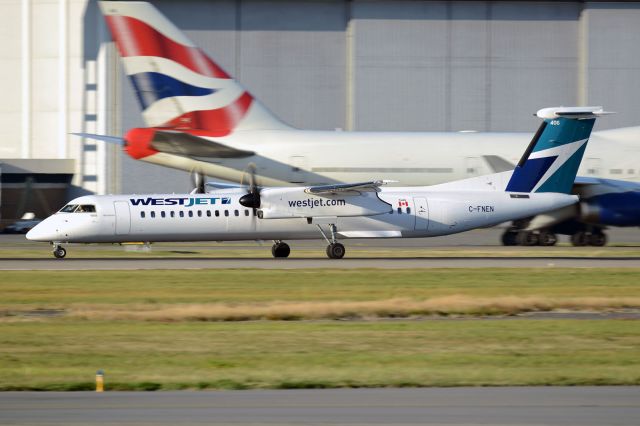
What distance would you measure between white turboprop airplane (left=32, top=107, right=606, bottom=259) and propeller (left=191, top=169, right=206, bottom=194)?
183 centimetres

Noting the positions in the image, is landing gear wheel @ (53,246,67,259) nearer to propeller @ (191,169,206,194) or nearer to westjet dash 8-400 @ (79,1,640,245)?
propeller @ (191,169,206,194)

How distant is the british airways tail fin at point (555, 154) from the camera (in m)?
31.5

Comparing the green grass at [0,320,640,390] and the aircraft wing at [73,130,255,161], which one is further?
the aircraft wing at [73,130,255,161]

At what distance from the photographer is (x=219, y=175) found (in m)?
37.5

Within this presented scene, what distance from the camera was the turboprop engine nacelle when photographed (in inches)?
1195

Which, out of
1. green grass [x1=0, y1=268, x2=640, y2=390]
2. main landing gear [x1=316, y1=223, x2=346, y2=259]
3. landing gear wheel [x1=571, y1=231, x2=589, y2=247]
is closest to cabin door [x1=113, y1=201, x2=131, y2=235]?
main landing gear [x1=316, y1=223, x2=346, y2=259]

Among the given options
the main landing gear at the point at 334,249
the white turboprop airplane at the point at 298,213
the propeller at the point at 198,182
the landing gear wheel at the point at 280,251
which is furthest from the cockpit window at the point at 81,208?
the main landing gear at the point at 334,249

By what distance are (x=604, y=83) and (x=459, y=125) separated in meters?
8.51

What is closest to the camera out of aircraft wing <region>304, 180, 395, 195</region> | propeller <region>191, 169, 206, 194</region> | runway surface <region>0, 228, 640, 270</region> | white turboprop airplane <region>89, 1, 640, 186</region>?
runway surface <region>0, 228, 640, 270</region>

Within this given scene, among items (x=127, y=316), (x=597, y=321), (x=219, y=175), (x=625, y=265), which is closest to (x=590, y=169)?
(x=625, y=265)

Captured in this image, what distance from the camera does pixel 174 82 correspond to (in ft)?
125

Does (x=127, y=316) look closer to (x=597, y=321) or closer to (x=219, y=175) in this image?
(x=597, y=321)

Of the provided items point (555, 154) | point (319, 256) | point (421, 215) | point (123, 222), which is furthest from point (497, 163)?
point (123, 222)

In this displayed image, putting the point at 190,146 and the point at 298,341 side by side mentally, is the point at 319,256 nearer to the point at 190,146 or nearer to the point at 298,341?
the point at 190,146
